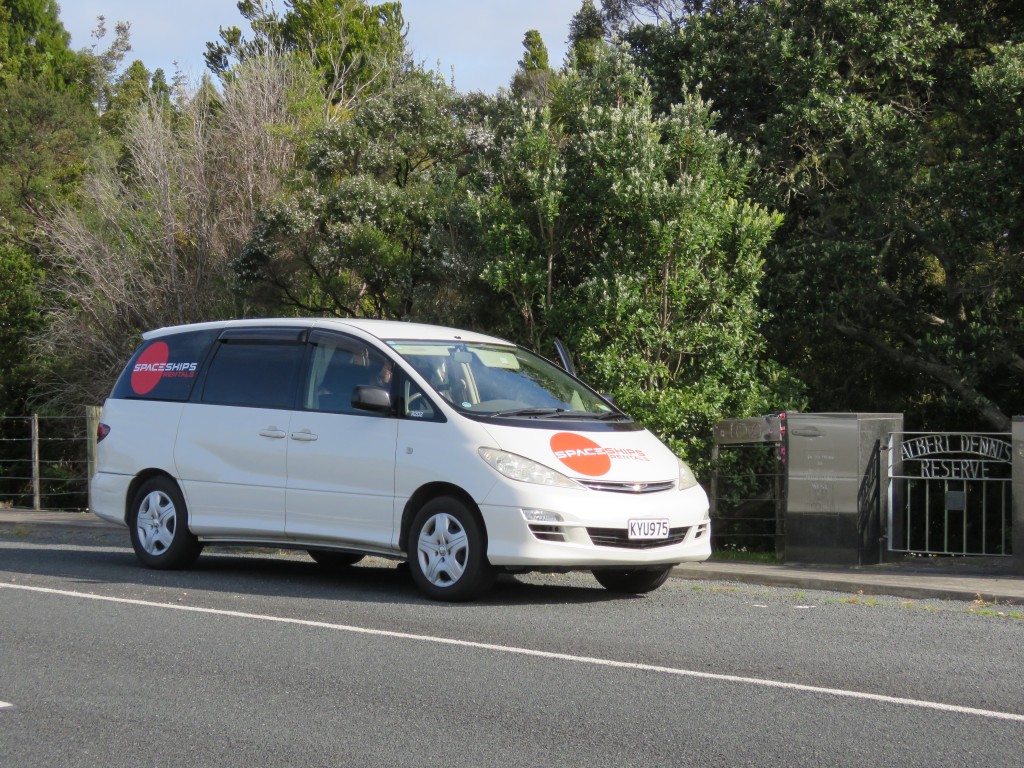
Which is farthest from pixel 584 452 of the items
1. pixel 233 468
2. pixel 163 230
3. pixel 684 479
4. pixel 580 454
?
pixel 163 230

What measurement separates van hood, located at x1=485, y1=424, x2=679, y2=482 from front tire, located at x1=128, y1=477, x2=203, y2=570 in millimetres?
3262

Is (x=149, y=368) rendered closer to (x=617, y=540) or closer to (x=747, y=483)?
(x=617, y=540)

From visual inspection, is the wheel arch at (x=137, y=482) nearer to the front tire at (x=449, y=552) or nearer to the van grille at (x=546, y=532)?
the front tire at (x=449, y=552)

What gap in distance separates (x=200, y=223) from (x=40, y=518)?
11.5 meters

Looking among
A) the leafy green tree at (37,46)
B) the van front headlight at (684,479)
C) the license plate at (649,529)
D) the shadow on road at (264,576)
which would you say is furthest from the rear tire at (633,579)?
the leafy green tree at (37,46)

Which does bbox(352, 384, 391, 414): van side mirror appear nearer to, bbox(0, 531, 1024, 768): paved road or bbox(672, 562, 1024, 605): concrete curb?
bbox(0, 531, 1024, 768): paved road

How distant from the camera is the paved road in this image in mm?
5188

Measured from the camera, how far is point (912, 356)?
66.3ft

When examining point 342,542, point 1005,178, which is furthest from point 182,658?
point 1005,178

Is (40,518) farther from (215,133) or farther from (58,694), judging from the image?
(215,133)

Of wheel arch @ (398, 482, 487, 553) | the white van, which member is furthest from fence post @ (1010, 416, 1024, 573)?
wheel arch @ (398, 482, 487, 553)

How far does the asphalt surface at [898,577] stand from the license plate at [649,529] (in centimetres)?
206

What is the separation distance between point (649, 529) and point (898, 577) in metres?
2.86

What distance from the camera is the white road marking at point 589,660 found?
590 cm
